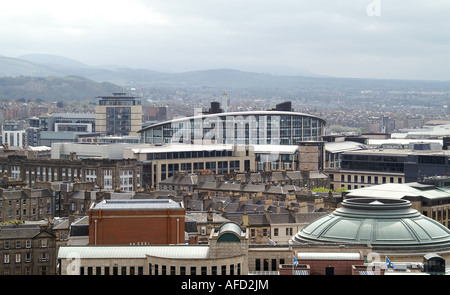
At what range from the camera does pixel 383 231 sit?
2594 inches

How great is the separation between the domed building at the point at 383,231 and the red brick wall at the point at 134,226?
335 inches

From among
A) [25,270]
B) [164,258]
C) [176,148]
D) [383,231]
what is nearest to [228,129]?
[176,148]

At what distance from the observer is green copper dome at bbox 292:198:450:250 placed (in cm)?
6512

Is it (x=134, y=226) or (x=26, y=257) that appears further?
(x=26, y=257)

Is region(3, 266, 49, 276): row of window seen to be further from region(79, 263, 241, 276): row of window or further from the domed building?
region(79, 263, 241, 276): row of window

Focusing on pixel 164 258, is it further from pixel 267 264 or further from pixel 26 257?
pixel 26 257

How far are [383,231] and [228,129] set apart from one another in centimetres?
12814

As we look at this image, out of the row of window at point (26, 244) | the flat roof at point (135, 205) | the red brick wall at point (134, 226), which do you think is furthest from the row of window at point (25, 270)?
the red brick wall at point (134, 226)

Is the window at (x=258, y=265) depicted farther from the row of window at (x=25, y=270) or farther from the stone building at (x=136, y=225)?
the row of window at (x=25, y=270)

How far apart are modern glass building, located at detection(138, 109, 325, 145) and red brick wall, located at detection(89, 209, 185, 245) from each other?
119928 millimetres

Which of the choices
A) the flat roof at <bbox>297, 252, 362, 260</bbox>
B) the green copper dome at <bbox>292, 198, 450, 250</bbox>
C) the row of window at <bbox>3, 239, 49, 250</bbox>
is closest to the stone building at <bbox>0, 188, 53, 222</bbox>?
the row of window at <bbox>3, 239, 49, 250</bbox>

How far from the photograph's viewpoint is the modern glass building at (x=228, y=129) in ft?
623
